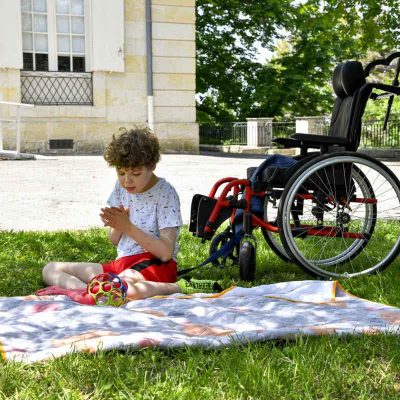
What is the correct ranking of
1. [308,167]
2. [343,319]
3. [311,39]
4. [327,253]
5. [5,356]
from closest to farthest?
[5,356] < [343,319] < [308,167] < [327,253] < [311,39]

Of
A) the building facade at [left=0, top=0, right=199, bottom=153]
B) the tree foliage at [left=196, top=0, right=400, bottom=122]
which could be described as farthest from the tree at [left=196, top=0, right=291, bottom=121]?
the building facade at [left=0, top=0, right=199, bottom=153]

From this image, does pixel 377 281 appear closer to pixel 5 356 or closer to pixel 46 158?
pixel 5 356

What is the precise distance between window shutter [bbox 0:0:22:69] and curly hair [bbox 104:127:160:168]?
13.2 metres

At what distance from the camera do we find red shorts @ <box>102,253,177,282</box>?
4.02 meters

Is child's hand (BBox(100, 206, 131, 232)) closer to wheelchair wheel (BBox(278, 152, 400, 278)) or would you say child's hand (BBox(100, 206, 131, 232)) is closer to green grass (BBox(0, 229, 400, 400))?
wheelchair wheel (BBox(278, 152, 400, 278))

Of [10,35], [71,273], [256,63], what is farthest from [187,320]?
[256,63]

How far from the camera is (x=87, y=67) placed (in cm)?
1750

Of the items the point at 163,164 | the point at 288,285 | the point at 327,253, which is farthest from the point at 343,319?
the point at 163,164

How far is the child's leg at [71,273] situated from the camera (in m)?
4.07

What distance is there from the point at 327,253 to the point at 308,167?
968 mm

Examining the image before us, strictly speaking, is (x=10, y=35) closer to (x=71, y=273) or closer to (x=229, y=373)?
(x=71, y=273)

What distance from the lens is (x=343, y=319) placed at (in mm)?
3273

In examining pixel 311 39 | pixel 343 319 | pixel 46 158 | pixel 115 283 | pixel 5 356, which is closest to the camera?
pixel 5 356

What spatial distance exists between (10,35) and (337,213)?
13.4m
